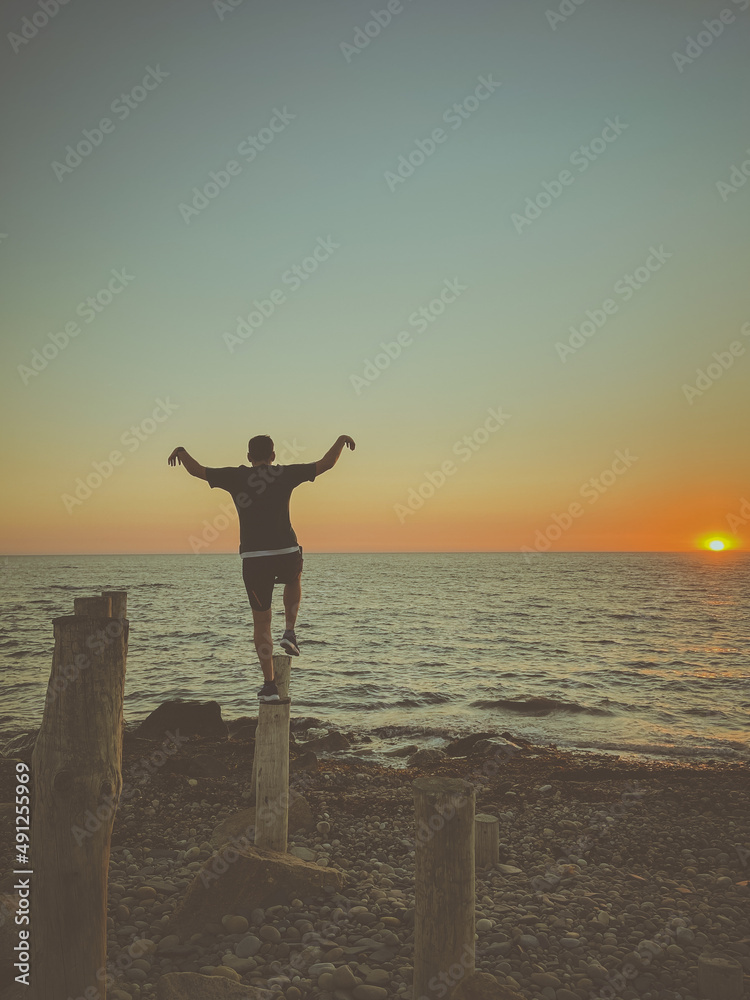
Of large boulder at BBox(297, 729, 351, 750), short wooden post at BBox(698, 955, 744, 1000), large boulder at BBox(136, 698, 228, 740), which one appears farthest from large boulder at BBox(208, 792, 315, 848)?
large boulder at BBox(136, 698, 228, 740)

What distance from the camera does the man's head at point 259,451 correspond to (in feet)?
24.5

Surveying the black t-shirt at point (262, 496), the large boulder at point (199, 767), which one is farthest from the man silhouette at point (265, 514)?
the large boulder at point (199, 767)

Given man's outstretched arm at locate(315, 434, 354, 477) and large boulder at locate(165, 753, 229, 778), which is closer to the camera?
man's outstretched arm at locate(315, 434, 354, 477)

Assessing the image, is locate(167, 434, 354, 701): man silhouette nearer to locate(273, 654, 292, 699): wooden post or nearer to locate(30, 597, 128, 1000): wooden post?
locate(273, 654, 292, 699): wooden post

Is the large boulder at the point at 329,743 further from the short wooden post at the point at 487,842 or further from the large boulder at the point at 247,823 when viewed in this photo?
the short wooden post at the point at 487,842

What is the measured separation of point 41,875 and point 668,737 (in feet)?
58.5

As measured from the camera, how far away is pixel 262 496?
23.9 feet

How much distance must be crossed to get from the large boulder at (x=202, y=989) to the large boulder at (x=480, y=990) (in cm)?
167

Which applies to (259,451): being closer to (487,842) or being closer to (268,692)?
(268,692)

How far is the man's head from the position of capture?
746 centimetres

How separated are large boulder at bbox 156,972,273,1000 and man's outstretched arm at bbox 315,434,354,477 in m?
4.84

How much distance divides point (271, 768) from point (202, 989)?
2.35 m

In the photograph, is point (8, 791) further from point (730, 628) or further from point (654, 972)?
point (730, 628)

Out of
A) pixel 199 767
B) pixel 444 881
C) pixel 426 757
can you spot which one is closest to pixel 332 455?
pixel 444 881
